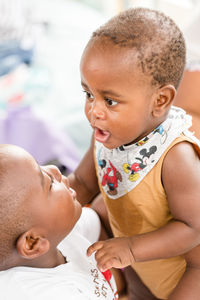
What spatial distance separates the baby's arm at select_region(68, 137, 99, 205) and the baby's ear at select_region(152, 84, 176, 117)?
30 cm

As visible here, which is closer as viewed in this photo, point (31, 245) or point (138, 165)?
point (31, 245)

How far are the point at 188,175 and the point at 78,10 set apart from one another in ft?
8.36

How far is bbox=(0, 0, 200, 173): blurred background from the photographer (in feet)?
5.93

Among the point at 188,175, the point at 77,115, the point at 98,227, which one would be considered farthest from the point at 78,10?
the point at 188,175

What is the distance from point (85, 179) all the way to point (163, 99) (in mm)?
382

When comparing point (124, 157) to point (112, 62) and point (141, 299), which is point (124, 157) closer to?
point (112, 62)

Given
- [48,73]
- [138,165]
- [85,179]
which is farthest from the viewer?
[48,73]

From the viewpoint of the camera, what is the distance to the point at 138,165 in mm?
859

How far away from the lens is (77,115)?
202 cm

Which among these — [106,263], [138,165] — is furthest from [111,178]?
[106,263]

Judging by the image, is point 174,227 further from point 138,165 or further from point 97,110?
point 97,110

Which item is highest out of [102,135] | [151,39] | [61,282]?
[151,39]

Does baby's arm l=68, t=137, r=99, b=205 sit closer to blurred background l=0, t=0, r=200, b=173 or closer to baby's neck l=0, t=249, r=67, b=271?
baby's neck l=0, t=249, r=67, b=271

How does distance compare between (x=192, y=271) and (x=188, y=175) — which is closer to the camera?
(x=188, y=175)
